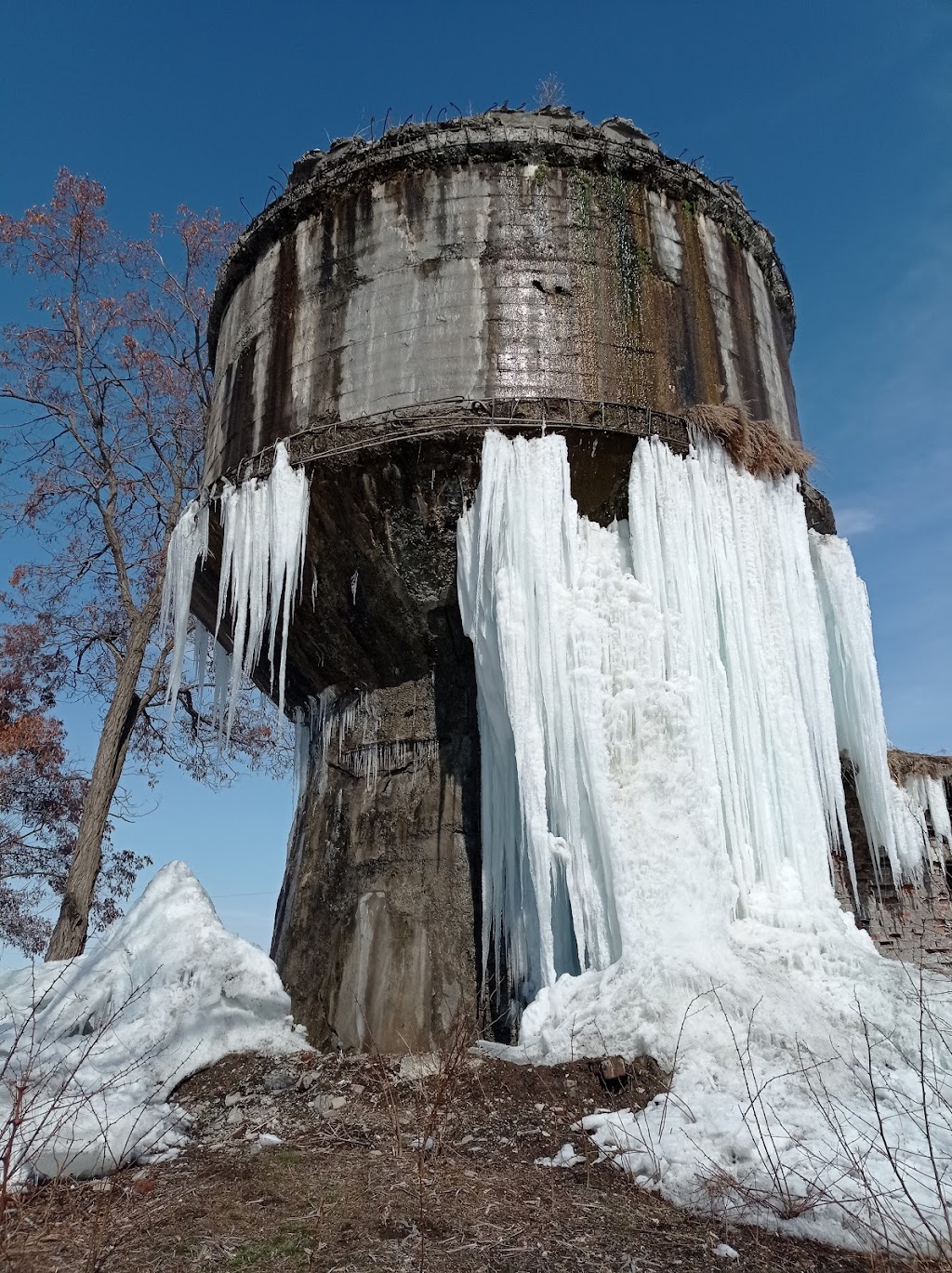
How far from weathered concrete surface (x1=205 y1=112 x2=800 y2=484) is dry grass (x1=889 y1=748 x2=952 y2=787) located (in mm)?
5080

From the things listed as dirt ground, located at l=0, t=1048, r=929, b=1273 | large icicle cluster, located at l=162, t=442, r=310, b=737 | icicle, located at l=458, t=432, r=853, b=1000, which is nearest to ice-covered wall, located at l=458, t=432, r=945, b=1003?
icicle, located at l=458, t=432, r=853, b=1000

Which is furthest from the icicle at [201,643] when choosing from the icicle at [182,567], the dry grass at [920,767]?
the dry grass at [920,767]

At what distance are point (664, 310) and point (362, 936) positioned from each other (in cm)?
557

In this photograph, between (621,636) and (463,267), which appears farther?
(463,267)

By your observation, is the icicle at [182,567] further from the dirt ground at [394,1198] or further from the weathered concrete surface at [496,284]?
the dirt ground at [394,1198]

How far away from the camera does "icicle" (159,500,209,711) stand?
8.07 m

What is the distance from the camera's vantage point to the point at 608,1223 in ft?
12.3

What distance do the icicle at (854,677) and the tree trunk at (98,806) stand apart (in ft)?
27.5

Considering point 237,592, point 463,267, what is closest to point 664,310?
point 463,267

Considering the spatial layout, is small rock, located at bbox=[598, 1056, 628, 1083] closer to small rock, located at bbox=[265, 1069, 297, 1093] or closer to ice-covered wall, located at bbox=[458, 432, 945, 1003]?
ice-covered wall, located at bbox=[458, 432, 945, 1003]

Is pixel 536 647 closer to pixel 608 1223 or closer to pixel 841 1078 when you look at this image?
Result: pixel 841 1078

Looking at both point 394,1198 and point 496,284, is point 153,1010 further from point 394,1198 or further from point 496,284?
point 496,284

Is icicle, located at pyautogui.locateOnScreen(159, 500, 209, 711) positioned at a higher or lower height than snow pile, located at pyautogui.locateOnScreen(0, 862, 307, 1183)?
higher

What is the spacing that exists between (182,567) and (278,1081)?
4.25 meters
